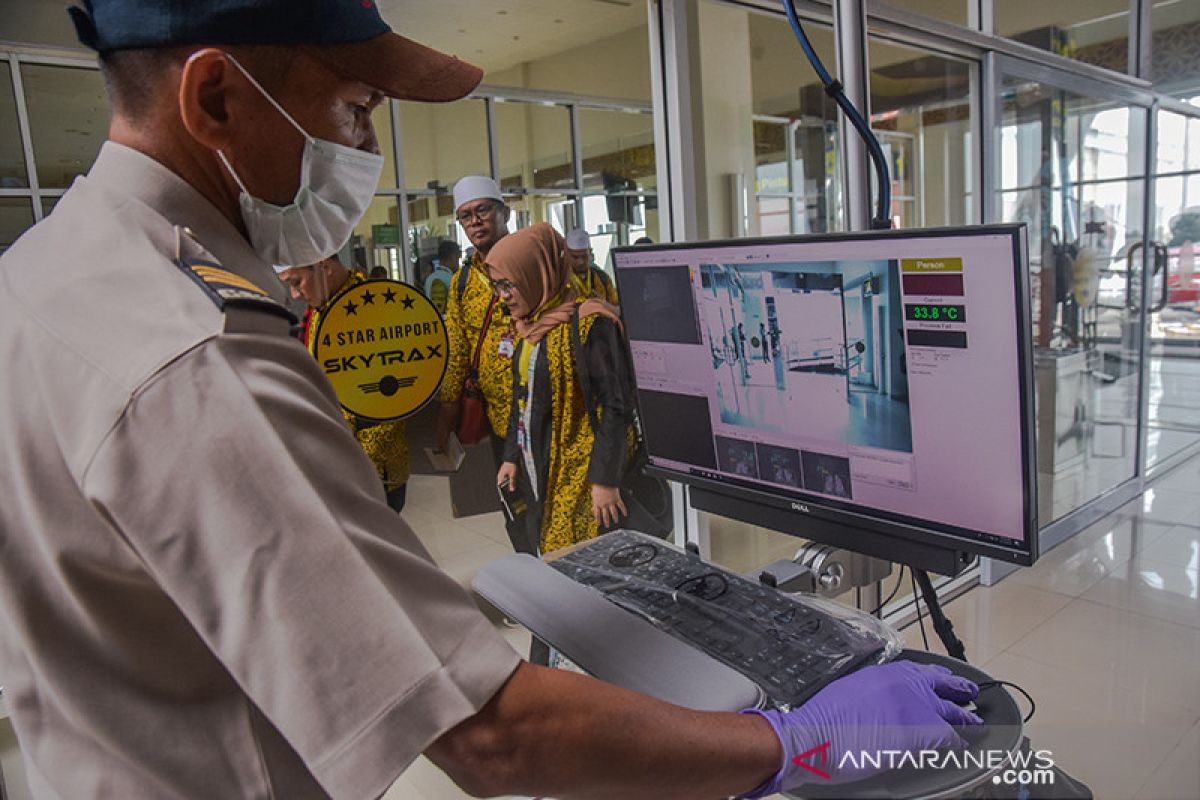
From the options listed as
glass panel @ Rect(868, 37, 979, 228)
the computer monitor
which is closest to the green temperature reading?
the computer monitor

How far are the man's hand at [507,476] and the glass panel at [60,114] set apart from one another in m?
1.25

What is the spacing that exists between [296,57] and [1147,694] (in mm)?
2955

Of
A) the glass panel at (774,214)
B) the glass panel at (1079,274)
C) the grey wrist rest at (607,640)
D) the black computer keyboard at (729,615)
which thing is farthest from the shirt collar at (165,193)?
the glass panel at (1079,274)

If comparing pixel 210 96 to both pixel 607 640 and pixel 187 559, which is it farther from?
pixel 607 640

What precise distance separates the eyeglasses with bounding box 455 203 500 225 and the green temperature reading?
1.37 meters

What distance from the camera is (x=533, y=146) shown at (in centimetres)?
233

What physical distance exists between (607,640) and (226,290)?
63 centimetres

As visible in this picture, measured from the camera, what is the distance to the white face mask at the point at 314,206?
919 mm

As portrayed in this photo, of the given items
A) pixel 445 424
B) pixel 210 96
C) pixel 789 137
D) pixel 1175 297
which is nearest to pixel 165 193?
pixel 210 96

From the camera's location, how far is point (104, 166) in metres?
0.80

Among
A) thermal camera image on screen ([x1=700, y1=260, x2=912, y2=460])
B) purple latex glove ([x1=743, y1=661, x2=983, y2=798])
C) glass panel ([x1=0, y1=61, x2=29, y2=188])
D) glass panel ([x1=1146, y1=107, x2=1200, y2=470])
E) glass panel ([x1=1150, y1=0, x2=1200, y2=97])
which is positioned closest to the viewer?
purple latex glove ([x1=743, y1=661, x2=983, y2=798])

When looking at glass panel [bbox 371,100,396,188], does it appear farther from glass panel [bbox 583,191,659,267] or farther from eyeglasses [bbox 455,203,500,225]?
glass panel [bbox 583,191,659,267]

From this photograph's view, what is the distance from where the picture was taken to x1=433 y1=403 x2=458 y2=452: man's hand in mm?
2195

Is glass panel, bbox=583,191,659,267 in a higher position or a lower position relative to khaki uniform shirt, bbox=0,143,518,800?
higher
